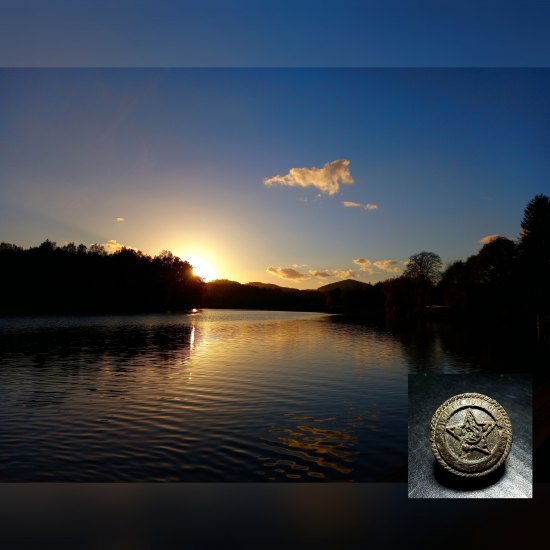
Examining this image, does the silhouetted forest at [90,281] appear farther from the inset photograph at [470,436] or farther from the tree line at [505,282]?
the inset photograph at [470,436]

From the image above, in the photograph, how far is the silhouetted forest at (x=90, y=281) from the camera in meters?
13.2

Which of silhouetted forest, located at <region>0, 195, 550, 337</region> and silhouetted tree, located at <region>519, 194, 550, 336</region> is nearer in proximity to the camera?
silhouetted forest, located at <region>0, 195, 550, 337</region>

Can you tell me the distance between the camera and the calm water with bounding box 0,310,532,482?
20.5ft

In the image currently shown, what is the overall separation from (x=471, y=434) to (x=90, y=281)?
506 inches

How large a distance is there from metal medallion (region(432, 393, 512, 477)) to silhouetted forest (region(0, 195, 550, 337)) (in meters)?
8.67

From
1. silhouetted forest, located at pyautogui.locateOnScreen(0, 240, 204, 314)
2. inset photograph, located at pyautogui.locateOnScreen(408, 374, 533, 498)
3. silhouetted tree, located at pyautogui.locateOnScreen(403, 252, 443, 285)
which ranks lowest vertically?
inset photograph, located at pyautogui.locateOnScreen(408, 374, 533, 498)

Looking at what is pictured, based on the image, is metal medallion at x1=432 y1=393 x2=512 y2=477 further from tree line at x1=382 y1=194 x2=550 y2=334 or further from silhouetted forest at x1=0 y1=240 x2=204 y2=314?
tree line at x1=382 y1=194 x2=550 y2=334

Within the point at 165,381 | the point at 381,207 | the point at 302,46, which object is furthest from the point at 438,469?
the point at 165,381

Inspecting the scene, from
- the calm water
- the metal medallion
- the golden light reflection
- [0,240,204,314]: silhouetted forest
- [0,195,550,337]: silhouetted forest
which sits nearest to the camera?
the metal medallion

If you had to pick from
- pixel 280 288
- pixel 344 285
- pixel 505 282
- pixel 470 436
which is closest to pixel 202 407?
pixel 344 285

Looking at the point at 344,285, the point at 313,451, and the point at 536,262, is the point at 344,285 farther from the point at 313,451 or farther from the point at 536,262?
the point at 536,262

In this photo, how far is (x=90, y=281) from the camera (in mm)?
15242

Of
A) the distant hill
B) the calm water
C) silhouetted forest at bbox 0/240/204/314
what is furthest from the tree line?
silhouetted forest at bbox 0/240/204/314

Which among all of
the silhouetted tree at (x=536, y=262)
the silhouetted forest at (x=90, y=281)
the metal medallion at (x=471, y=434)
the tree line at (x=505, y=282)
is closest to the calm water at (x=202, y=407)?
the silhouetted forest at (x=90, y=281)
